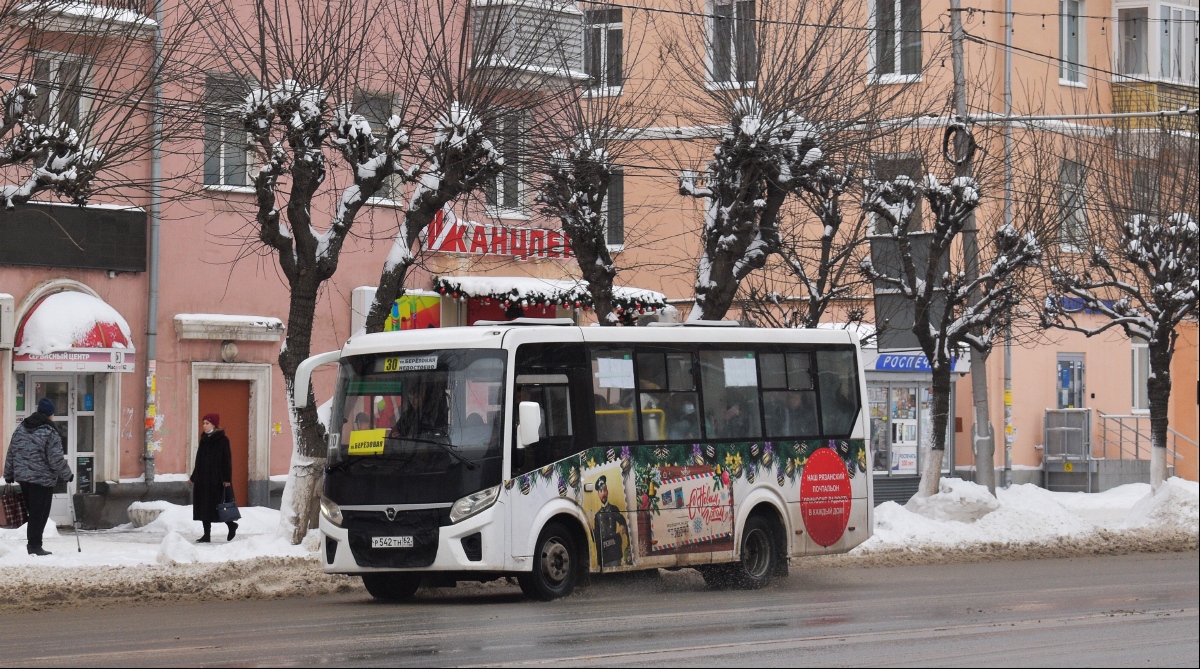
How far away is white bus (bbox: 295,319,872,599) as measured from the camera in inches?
642

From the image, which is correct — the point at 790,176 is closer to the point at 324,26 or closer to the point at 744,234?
the point at 744,234

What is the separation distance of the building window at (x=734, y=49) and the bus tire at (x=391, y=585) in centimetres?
996

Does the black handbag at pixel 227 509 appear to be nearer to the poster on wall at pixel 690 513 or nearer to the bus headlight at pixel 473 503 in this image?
the poster on wall at pixel 690 513

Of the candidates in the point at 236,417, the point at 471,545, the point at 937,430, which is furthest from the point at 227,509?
the point at 937,430

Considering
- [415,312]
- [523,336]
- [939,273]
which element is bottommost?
[523,336]

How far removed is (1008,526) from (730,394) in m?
8.48

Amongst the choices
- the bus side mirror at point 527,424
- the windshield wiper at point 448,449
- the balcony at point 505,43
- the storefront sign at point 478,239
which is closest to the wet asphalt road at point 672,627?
the windshield wiper at point 448,449

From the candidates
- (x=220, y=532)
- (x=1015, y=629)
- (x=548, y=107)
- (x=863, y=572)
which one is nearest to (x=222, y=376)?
(x=220, y=532)

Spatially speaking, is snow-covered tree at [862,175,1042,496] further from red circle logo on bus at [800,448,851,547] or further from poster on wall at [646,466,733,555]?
poster on wall at [646,466,733,555]

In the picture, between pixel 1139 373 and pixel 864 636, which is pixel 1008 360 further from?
pixel 864 636

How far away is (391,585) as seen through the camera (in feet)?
56.4

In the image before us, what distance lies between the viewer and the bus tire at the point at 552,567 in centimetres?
1645

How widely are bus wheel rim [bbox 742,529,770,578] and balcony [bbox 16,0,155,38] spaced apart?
8.08 m

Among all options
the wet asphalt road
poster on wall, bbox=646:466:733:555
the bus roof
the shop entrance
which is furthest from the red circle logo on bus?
the shop entrance
